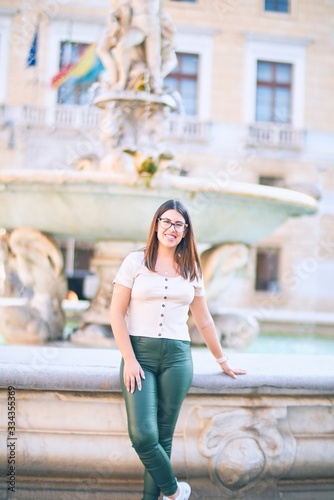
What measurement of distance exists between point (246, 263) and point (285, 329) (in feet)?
9.13

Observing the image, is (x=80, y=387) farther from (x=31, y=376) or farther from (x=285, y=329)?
(x=285, y=329)

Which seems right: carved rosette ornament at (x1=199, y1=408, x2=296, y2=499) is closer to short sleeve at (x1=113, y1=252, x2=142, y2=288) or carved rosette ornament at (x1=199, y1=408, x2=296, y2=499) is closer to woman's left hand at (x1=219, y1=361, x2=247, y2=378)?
woman's left hand at (x1=219, y1=361, x2=247, y2=378)

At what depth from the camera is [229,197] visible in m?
3.93

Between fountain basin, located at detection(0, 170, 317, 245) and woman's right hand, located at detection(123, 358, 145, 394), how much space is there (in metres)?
2.00

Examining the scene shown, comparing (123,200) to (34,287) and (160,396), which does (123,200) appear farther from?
(160,396)

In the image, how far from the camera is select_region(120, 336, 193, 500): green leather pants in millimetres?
1839

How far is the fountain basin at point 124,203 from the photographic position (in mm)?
3742

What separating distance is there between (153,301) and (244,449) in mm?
691

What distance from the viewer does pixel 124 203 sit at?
3896 millimetres

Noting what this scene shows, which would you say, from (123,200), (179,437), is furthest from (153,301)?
(123,200)

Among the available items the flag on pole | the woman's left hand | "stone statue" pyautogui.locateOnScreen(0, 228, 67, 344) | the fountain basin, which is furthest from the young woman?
the flag on pole

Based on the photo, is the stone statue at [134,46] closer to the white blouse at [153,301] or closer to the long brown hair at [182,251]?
the long brown hair at [182,251]

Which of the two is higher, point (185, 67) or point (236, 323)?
point (185, 67)

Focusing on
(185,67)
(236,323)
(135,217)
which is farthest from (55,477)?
(185,67)
